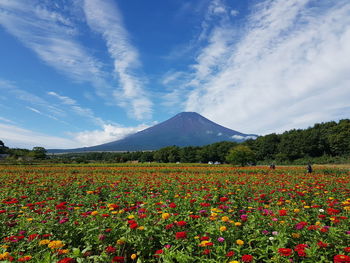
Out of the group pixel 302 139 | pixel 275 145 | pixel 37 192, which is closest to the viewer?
pixel 37 192

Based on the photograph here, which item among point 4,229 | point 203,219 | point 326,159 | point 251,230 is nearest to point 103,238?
point 203,219

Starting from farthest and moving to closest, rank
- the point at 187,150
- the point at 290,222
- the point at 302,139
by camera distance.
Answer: the point at 187,150
the point at 302,139
the point at 290,222

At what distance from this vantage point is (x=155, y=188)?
7.28 m

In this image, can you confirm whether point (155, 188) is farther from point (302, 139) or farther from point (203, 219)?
point (302, 139)

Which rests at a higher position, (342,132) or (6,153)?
(342,132)

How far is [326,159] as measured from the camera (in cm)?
5269

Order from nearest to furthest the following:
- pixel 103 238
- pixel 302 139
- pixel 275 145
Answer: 1. pixel 103 238
2. pixel 302 139
3. pixel 275 145

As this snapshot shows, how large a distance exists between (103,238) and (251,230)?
7.87 ft

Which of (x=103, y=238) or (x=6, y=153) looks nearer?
(x=103, y=238)

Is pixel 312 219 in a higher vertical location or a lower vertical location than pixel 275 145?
lower

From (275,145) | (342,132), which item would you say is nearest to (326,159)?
(342,132)

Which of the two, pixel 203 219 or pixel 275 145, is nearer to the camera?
pixel 203 219

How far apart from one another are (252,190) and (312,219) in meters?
3.03

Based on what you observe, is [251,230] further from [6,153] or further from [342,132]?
[6,153]
